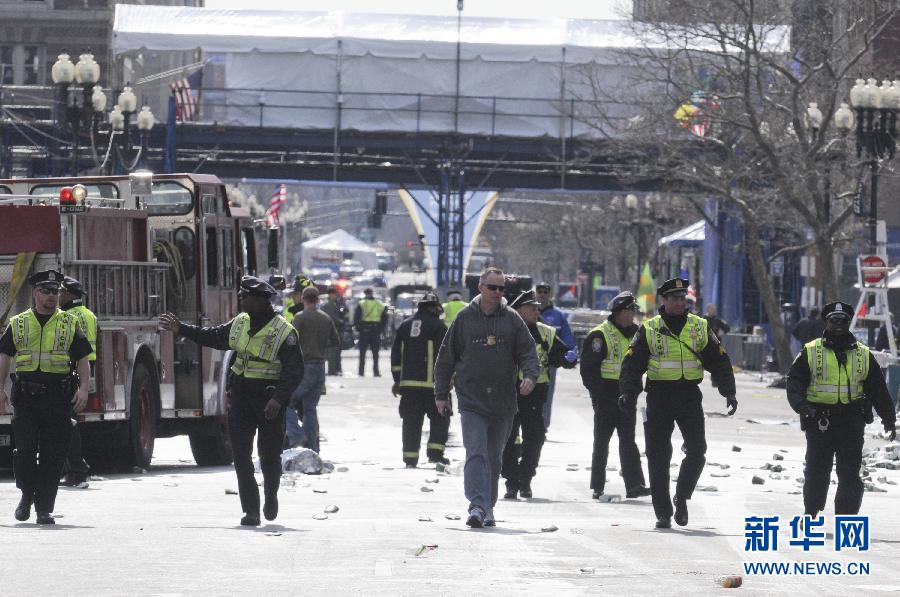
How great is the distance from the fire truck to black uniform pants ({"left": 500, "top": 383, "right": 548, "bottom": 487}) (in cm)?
368

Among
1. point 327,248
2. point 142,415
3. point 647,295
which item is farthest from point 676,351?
point 327,248

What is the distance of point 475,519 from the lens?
510 inches

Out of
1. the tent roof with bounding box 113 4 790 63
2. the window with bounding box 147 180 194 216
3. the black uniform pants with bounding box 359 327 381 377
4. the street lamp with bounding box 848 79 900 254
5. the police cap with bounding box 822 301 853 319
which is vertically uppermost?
the tent roof with bounding box 113 4 790 63

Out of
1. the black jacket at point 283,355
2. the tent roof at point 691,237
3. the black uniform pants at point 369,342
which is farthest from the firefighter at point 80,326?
the tent roof at point 691,237

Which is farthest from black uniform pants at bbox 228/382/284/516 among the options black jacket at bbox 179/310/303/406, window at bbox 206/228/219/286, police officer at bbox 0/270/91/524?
window at bbox 206/228/219/286

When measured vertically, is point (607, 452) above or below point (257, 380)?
below

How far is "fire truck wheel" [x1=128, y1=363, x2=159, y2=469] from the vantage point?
58.3 ft

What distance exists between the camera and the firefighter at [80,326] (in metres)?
14.3

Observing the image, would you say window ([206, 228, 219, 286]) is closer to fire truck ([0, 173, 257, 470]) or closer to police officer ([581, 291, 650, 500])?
fire truck ([0, 173, 257, 470])

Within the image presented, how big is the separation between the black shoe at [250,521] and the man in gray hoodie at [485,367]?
1421 mm

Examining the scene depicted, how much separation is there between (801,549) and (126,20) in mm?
40914

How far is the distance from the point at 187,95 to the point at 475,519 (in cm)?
3657

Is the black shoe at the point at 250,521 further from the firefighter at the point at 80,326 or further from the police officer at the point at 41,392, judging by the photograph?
the firefighter at the point at 80,326

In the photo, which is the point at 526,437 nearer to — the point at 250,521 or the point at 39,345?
the point at 250,521
